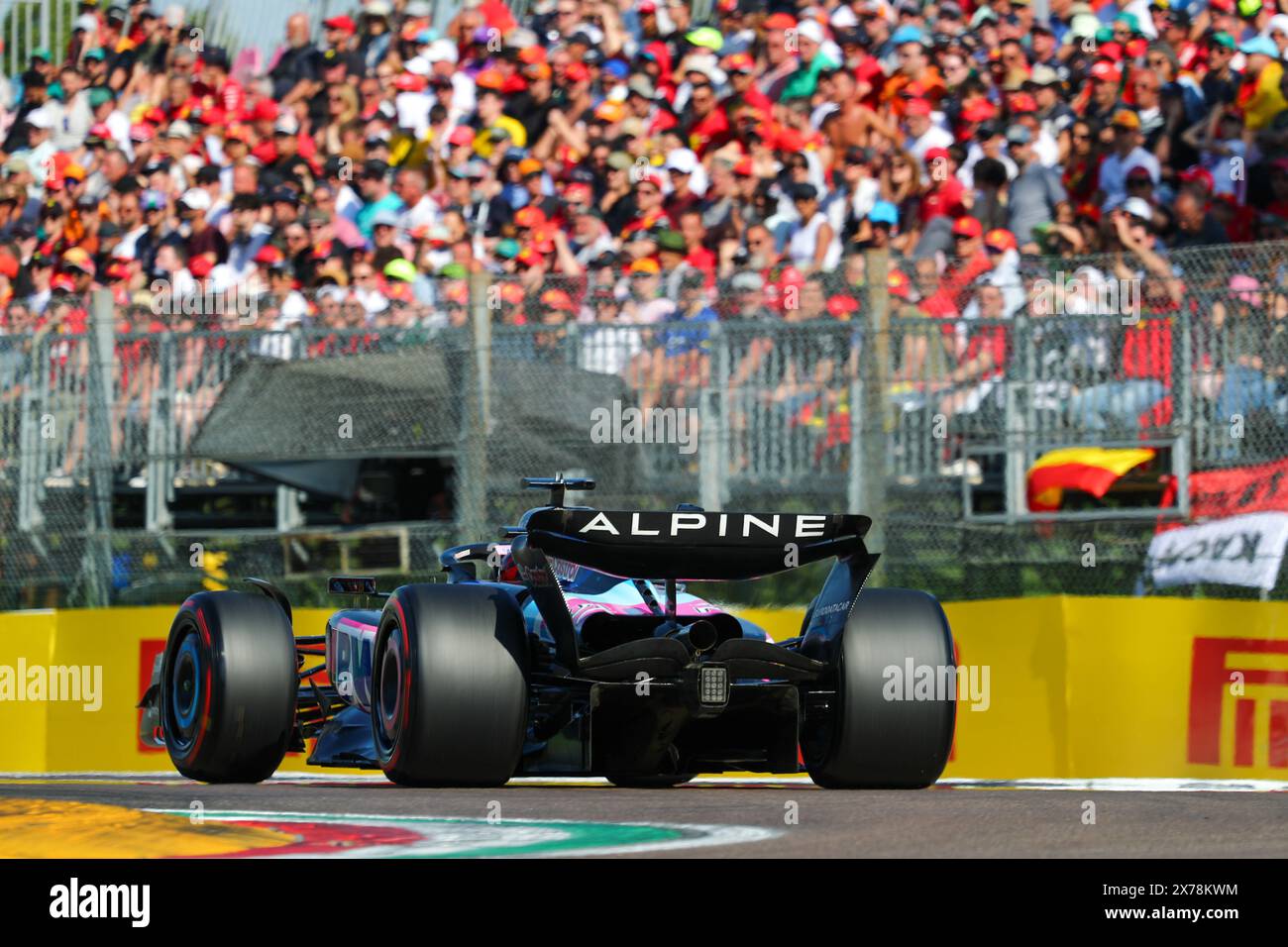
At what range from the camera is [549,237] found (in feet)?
50.3

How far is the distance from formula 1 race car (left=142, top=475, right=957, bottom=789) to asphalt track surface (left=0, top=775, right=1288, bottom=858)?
157 millimetres

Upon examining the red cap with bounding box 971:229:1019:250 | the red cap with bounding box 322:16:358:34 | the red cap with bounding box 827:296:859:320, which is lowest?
the red cap with bounding box 827:296:859:320

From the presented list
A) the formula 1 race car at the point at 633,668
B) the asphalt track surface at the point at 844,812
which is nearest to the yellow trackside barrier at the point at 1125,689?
the asphalt track surface at the point at 844,812

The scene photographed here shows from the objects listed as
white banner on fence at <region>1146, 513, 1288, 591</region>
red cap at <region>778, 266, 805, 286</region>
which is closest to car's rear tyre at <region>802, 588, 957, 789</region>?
white banner on fence at <region>1146, 513, 1288, 591</region>

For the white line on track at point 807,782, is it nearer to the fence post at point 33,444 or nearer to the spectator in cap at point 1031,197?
the fence post at point 33,444

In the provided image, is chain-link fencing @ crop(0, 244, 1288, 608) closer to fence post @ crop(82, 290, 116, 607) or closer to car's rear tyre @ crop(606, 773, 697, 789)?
fence post @ crop(82, 290, 116, 607)

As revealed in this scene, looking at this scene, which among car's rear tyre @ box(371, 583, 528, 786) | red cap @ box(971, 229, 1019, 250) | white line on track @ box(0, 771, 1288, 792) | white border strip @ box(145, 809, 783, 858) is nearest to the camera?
white border strip @ box(145, 809, 783, 858)

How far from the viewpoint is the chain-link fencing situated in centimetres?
1126

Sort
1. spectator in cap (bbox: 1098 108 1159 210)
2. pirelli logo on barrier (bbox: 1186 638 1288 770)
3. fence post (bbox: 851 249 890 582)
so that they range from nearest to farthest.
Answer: pirelli logo on barrier (bbox: 1186 638 1288 770)
fence post (bbox: 851 249 890 582)
spectator in cap (bbox: 1098 108 1159 210)

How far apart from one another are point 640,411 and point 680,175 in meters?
3.86

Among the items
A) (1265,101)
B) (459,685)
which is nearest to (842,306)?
(1265,101)
